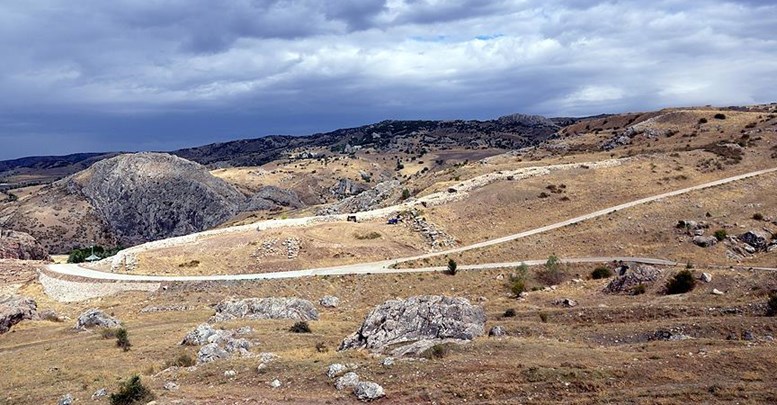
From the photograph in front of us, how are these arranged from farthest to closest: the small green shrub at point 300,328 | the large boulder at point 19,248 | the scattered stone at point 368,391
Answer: the large boulder at point 19,248
the small green shrub at point 300,328
the scattered stone at point 368,391

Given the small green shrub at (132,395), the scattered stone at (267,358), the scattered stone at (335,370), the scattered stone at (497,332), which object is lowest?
the scattered stone at (497,332)

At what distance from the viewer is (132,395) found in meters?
19.7

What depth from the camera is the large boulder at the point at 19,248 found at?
71125mm

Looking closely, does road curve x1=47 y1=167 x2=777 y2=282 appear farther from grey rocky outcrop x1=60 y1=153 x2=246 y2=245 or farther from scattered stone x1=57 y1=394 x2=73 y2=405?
grey rocky outcrop x1=60 y1=153 x2=246 y2=245

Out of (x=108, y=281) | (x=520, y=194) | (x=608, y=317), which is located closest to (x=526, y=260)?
(x=520, y=194)

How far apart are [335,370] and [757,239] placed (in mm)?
43080

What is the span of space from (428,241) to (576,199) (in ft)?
62.4

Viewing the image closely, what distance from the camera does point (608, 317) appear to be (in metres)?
27.5

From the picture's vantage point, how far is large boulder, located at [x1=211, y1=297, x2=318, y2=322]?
37188mm

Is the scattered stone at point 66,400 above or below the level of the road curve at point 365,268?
above

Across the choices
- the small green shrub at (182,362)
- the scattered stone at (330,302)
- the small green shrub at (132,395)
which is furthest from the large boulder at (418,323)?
the scattered stone at (330,302)

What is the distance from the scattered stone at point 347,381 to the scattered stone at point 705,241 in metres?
40.2

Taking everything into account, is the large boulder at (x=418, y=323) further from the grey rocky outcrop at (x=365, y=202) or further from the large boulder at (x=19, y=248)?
the large boulder at (x=19, y=248)

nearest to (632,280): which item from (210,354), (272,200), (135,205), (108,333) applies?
(210,354)
